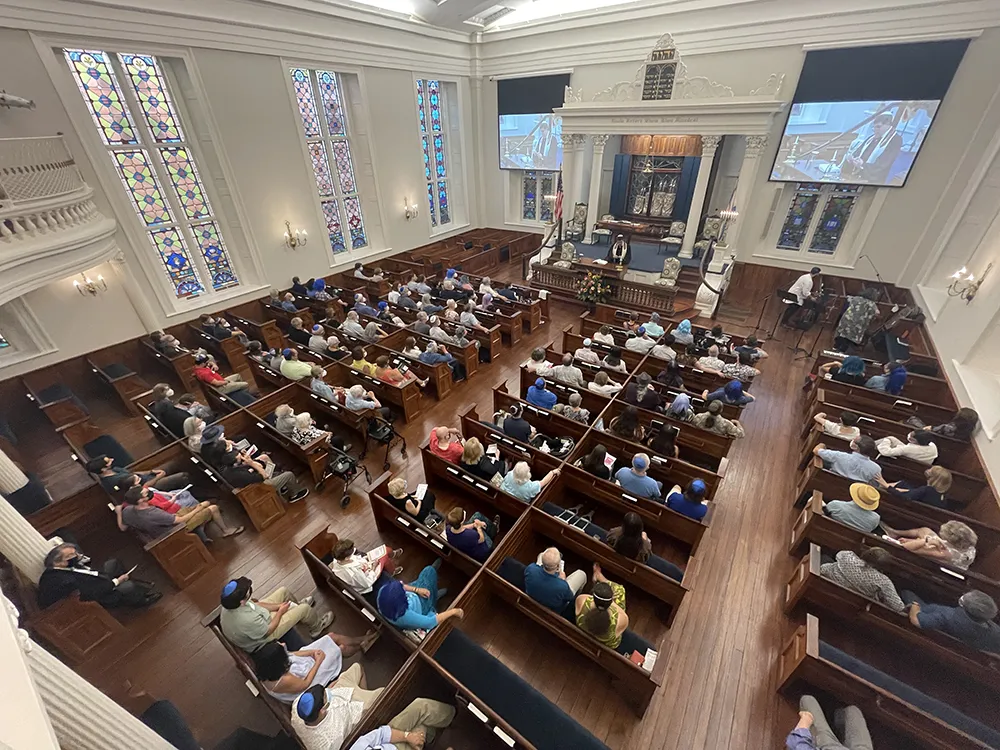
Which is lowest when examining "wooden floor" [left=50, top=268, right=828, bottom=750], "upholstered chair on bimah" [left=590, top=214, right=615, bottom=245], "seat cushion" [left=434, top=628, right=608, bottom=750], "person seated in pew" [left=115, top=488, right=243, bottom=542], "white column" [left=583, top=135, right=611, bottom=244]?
"wooden floor" [left=50, top=268, right=828, bottom=750]

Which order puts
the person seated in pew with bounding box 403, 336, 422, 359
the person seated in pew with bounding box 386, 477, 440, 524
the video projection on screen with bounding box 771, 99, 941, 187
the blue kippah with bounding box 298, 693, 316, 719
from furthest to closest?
the video projection on screen with bounding box 771, 99, 941, 187, the person seated in pew with bounding box 403, 336, 422, 359, the person seated in pew with bounding box 386, 477, 440, 524, the blue kippah with bounding box 298, 693, 316, 719

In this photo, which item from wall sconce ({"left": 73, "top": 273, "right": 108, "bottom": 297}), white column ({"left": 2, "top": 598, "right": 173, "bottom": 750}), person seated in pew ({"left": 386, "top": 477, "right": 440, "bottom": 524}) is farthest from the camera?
wall sconce ({"left": 73, "top": 273, "right": 108, "bottom": 297})

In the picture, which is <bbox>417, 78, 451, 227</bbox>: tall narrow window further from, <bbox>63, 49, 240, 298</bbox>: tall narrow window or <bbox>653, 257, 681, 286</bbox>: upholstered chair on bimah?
<bbox>653, 257, 681, 286</bbox>: upholstered chair on bimah

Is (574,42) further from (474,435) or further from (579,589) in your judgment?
(579,589)

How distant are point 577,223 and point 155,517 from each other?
11512 millimetres

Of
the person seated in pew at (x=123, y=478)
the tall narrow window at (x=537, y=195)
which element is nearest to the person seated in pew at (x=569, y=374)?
the person seated in pew at (x=123, y=478)

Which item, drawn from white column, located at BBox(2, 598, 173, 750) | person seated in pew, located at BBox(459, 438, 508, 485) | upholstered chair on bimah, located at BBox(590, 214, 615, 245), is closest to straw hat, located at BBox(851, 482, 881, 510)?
person seated in pew, located at BBox(459, 438, 508, 485)

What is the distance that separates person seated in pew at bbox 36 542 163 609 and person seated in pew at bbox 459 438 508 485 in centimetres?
319

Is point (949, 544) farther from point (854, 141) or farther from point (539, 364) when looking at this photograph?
point (854, 141)

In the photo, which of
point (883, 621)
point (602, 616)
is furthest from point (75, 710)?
point (883, 621)

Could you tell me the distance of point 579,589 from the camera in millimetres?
3486

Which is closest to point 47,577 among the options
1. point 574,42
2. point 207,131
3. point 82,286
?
point 82,286

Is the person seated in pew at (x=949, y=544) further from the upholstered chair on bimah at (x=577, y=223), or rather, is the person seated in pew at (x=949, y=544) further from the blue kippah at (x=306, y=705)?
the upholstered chair on bimah at (x=577, y=223)

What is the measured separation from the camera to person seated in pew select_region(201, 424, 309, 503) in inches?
165
